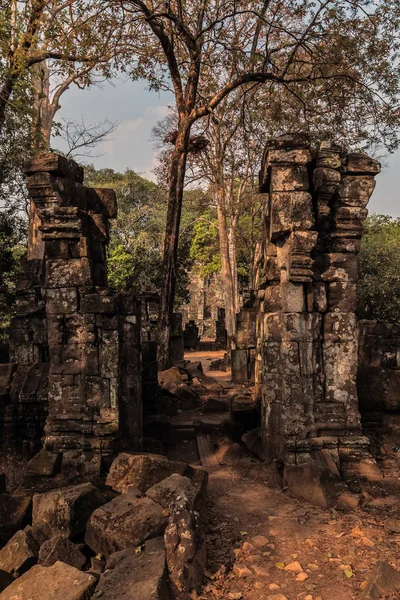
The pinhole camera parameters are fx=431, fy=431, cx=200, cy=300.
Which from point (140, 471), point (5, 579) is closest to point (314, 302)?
point (140, 471)

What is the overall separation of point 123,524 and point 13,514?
1435 mm

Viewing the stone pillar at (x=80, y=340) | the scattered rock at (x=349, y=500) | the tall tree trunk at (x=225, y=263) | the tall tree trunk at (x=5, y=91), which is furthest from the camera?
the tall tree trunk at (x=225, y=263)

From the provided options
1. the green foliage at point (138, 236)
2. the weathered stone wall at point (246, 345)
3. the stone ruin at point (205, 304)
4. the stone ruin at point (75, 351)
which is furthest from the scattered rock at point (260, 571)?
the stone ruin at point (205, 304)

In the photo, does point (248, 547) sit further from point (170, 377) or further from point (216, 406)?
point (170, 377)

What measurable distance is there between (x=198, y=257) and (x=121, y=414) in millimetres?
24606

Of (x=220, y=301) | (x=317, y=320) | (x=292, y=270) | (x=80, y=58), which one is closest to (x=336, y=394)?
(x=317, y=320)

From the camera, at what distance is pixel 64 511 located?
13.0 feet

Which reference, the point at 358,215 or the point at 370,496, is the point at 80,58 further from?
the point at 370,496

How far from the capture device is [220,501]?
4898 millimetres

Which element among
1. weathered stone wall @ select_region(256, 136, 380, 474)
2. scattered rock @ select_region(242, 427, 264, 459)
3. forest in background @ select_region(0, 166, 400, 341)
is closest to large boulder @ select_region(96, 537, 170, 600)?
weathered stone wall @ select_region(256, 136, 380, 474)

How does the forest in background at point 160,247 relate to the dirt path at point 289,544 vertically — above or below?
above

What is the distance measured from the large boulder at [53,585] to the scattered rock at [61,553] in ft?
0.73

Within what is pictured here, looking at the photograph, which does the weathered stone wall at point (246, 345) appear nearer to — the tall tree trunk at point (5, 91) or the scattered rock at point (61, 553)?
the tall tree trunk at point (5, 91)

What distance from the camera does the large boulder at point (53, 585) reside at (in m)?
3.01
